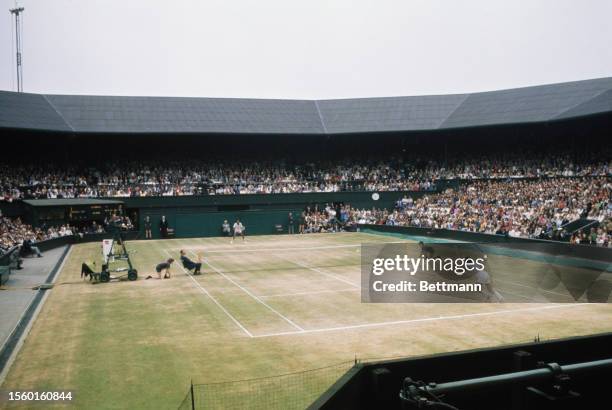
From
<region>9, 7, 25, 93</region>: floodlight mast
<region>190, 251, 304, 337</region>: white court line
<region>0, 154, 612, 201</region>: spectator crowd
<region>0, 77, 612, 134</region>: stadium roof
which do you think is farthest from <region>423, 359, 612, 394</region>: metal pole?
<region>9, 7, 25, 93</region>: floodlight mast

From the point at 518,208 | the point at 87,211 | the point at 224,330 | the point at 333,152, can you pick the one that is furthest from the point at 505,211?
the point at 87,211

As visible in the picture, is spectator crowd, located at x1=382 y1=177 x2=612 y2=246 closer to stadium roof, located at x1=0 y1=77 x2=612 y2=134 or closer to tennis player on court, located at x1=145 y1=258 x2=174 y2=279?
stadium roof, located at x1=0 y1=77 x2=612 y2=134

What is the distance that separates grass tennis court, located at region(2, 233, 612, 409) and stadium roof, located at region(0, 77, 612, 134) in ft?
97.8

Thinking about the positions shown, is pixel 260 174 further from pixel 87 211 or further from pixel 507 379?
pixel 507 379

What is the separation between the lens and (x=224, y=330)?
15773 mm

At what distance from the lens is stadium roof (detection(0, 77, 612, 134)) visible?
160 feet

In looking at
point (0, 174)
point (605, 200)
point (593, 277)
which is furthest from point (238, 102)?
point (593, 277)

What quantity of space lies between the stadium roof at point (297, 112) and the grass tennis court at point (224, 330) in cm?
2982

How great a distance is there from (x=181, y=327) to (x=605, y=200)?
29.7 metres

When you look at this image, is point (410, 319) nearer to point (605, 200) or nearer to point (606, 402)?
point (606, 402)

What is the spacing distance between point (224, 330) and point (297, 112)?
48.5 meters

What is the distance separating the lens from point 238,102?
6178cm

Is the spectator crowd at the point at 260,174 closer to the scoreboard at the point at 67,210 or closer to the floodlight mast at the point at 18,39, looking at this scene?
the scoreboard at the point at 67,210

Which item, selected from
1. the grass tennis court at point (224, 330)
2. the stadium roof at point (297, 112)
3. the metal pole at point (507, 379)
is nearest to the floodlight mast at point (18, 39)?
the stadium roof at point (297, 112)
